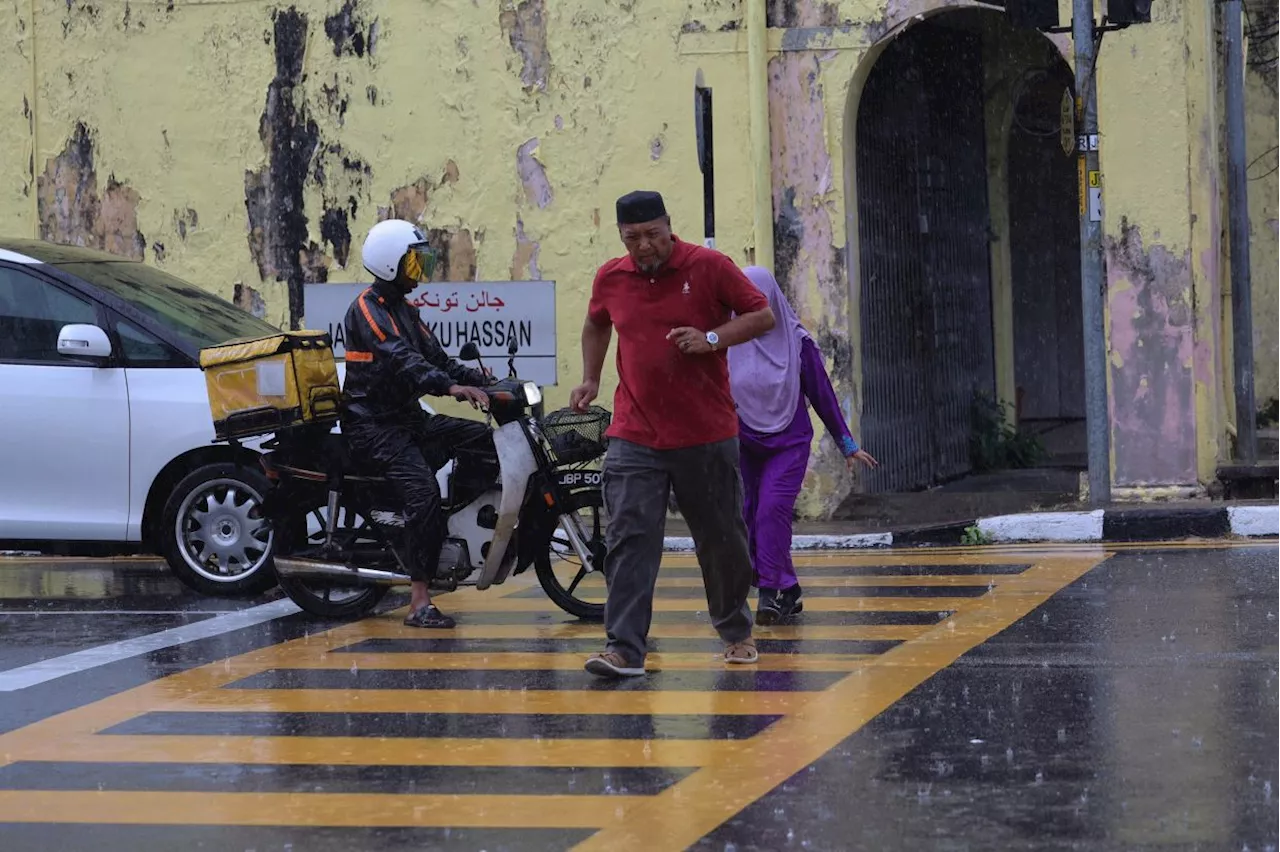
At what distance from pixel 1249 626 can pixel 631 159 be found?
7043 mm

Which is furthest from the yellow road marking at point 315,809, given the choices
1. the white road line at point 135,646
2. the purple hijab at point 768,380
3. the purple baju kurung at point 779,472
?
the purple hijab at point 768,380

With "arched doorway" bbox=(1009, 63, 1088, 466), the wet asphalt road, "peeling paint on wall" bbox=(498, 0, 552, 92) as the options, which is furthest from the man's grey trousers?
"arched doorway" bbox=(1009, 63, 1088, 466)

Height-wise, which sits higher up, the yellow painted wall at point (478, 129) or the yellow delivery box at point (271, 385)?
the yellow painted wall at point (478, 129)

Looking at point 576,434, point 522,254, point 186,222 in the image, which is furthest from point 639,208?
point 186,222

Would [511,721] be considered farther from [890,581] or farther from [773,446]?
[890,581]

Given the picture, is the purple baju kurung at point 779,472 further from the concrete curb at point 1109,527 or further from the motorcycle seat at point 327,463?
the concrete curb at point 1109,527

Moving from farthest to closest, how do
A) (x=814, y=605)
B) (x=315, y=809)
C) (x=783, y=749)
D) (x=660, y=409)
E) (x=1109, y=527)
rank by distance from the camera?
1. (x=1109, y=527)
2. (x=814, y=605)
3. (x=660, y=409)
4. (x=783, y=749)
5. (x=315, y=809)

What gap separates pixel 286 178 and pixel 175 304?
3985 millimetres

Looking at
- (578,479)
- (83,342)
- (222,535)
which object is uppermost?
(83,342)

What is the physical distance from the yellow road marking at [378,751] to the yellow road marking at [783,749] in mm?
178

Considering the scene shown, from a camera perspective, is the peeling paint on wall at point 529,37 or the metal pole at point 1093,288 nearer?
the metal pole at point 1093,288

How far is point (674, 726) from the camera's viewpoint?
6609 mm

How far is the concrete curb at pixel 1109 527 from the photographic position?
38.9ft

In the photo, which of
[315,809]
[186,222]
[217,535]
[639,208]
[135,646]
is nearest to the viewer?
[315,809]
